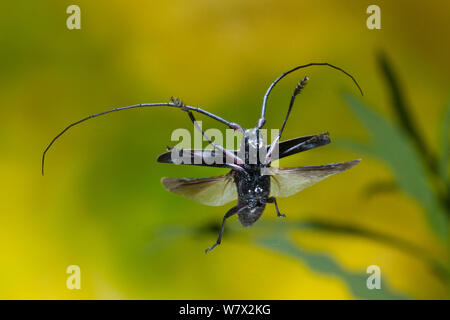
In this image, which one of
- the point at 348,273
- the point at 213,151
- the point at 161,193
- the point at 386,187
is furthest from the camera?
the point at 161,193

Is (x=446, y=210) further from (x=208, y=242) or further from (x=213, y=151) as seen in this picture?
(x=213, y=151)

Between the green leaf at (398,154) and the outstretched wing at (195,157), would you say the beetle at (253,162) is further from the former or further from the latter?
the green leaf at (398,154)

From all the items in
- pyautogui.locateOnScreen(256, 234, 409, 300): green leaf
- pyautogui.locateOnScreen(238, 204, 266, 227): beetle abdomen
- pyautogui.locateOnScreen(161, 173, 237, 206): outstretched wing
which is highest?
pyautogui.locateOnScreen(161, 173, 237, 206): outstretched wing

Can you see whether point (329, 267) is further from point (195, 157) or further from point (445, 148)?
point (195, 157)

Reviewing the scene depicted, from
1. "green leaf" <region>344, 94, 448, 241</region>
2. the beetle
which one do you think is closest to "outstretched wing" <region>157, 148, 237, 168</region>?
the beetle

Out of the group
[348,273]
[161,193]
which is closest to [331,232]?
[348,273]

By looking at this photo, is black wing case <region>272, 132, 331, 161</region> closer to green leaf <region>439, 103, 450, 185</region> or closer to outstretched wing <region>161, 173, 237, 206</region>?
outstretched wing <region>161, 173, 237, 206</region>
